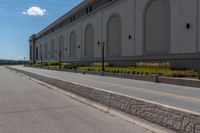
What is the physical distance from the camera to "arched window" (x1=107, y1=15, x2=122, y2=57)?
4403 cm

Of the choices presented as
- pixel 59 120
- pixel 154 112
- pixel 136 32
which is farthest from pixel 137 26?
pixel 154 112

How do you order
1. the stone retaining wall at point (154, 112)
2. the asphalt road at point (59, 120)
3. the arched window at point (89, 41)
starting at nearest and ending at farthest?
1. the stone retaining wall at point (154, 112)
2. the asphalt road at point (59, 120)
3. the arched window at point (89, 41)

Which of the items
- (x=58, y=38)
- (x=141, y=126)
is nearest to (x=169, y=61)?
(x=141, y=126)

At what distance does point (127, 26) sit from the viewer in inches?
1608

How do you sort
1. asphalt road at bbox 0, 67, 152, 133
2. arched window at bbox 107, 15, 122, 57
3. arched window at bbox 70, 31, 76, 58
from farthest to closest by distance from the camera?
1. arched window at bbox 70, 31, 76, 58
2. arched window at bbox 107, 15, 122, 57
3. asphalt road at bbox 0, 67, 152, 133

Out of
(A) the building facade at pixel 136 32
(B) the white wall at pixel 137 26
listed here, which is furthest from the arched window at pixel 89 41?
(B) the white wall at pixel 137 26

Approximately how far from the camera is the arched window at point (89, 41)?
2183 inches

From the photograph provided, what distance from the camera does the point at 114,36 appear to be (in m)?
45.6

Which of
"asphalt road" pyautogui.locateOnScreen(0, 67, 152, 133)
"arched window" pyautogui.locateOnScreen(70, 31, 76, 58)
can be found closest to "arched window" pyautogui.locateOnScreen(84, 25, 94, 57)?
"arched window" pyautogui.locateOnScreen(70, 31, 76, 58)

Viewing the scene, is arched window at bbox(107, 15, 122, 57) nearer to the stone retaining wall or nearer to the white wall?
the white wall

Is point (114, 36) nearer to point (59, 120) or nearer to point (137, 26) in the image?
point (137, 26)

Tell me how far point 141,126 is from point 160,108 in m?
0.77

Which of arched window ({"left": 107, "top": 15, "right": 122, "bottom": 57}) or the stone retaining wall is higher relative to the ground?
arched window ({"left": 107, "top": 15, "right": 122, "bottom": 57})

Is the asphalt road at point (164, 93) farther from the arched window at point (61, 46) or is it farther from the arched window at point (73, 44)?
the arched window at point (61, 46)
